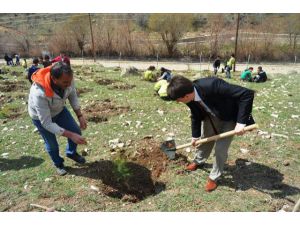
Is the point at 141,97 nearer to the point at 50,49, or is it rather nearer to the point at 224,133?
the point at 224,133

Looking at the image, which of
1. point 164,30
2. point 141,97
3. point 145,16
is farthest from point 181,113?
point 145,16

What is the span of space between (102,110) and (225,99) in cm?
439

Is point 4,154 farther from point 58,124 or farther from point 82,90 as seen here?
point 82,90

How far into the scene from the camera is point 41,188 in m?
4.17

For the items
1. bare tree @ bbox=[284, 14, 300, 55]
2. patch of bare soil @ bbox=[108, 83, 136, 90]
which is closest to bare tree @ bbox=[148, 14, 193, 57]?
bare tree @ bbox=[284, 14, 300, 55]

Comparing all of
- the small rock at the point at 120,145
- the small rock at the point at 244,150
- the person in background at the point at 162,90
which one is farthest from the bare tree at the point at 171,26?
the small rock at the point at 244,150

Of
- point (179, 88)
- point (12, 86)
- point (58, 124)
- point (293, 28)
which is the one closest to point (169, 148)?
point (179, 88)

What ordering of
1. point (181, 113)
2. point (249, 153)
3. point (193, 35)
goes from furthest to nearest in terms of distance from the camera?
point (193, 35)
point (181, 113)
point (249, 153)

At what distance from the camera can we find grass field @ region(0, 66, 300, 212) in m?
3.82

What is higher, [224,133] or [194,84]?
[194,84]

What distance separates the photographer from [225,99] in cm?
353

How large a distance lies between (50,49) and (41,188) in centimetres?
2766

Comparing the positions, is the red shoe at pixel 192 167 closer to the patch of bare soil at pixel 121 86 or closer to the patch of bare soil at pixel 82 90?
the patch of bare soil at pixel 82 90

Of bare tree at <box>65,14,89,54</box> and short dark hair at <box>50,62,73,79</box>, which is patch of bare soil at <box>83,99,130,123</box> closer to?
short dark hair at <box>50,62,73,79</box>
